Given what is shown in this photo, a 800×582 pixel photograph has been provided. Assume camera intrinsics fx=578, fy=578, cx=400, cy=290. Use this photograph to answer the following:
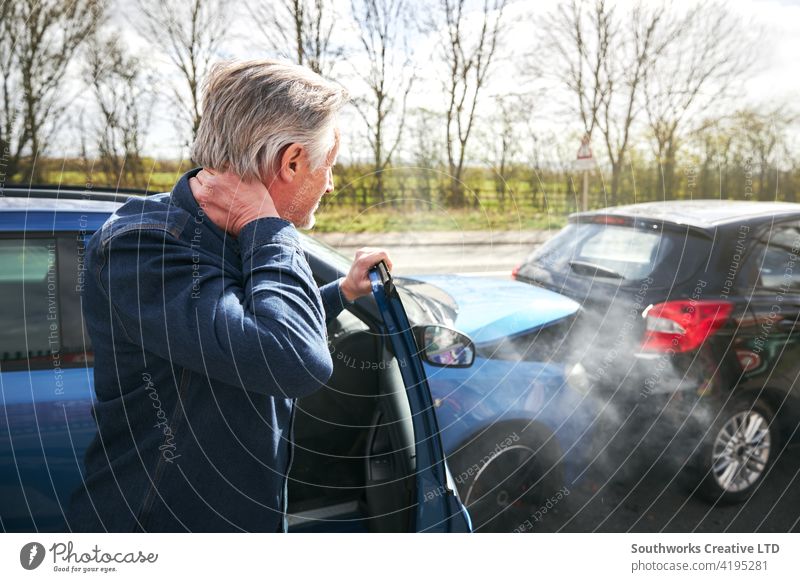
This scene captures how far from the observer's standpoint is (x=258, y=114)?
100 cm

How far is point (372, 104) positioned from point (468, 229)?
0.59m

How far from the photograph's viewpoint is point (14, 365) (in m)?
1.69

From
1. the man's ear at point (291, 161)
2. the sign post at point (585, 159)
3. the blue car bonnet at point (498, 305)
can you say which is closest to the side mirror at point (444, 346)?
the blue car bonnet at point (498, 305)

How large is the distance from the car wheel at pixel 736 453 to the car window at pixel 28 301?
2.81 metres

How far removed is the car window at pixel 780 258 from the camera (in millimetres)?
2781

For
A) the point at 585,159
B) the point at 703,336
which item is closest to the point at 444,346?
the point at 585,159

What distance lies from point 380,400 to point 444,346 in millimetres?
285

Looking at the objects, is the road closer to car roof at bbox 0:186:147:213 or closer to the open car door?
the open car door

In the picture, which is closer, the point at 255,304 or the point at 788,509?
the point at 255,304

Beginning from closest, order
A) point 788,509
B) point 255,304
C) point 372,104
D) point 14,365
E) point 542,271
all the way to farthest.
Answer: point 255,304 < point 14,365 < point 372,104 < point 788,509 < point 542,271

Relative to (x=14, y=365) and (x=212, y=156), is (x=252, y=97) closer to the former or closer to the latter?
(x=212, y=156)

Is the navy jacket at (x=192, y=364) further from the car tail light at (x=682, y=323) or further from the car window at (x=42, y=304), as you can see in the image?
the car tail light at (x=682, y=323)
